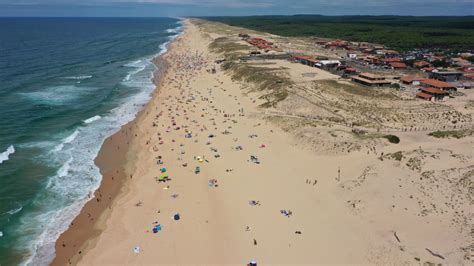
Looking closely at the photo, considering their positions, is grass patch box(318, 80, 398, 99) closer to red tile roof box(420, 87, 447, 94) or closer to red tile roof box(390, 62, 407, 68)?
red tile roof box(420, 87, 447, 94)

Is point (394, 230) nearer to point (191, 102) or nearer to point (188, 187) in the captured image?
point (188, 187)

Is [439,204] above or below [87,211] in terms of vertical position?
above

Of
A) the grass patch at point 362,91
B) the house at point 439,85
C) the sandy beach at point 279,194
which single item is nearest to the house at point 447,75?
the house at point 439,85

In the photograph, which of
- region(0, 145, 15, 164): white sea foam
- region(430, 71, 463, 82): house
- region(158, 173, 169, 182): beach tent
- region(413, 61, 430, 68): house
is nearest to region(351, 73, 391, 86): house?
region(430, 71, 463, 82): house

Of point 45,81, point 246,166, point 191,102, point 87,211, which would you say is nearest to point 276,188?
point 246,166

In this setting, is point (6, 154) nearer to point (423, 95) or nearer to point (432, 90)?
point (423, 95)

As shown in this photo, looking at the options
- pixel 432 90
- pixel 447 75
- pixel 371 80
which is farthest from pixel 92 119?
pixel 447 75

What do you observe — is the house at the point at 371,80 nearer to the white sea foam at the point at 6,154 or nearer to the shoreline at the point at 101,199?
the shoreline at the point at 101,199
